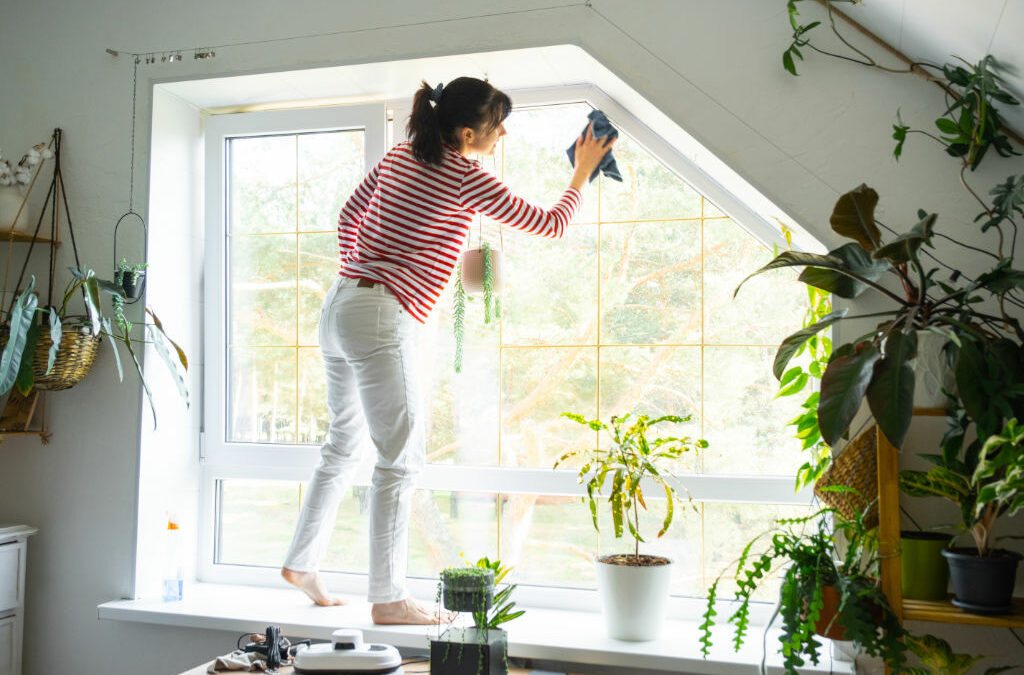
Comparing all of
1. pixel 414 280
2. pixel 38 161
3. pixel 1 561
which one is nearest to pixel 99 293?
pixel 38 161

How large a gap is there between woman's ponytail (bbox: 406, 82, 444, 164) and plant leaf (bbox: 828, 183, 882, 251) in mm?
957

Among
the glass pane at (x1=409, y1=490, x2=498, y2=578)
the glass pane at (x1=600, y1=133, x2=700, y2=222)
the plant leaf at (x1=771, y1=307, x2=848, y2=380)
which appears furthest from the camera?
the glass pane at (x1=409, y1=490, x2=498, y2=578)

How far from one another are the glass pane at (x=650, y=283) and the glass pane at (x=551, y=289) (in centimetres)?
4

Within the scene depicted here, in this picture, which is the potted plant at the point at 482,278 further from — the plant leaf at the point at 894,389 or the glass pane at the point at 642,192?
the plant leaf at the point at 894,389

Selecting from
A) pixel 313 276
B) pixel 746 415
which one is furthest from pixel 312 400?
pixel 746 415

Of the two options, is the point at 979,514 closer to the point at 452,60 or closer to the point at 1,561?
the point at 452,60

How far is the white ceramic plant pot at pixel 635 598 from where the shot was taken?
2.11 metres

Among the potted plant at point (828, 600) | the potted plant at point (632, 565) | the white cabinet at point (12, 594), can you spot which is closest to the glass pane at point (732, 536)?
the potted plant at point (632, 565)

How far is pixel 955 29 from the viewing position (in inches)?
69.7

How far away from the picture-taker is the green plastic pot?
179cm

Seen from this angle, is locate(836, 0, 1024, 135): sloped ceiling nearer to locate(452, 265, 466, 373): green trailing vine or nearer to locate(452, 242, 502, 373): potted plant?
locate(452, 242, 502, 373): potted plant

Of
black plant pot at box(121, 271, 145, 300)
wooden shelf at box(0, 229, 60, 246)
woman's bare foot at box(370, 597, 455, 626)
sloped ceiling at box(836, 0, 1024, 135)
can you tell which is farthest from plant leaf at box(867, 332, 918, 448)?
wooden shelf at box(0, 229, 60, 246)

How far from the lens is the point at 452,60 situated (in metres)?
2.40

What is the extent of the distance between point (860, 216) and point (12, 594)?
2416mm
